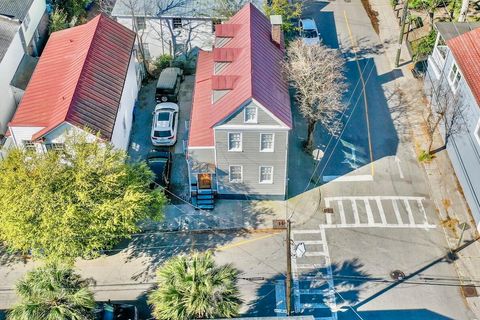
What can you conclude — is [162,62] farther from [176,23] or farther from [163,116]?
[163,116]

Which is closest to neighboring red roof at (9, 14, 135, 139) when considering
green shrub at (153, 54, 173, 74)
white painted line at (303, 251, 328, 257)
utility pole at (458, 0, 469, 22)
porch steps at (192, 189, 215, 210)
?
green shrub at (153, 54, 173, 74)

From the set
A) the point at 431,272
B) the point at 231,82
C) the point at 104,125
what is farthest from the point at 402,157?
the point at 104,125

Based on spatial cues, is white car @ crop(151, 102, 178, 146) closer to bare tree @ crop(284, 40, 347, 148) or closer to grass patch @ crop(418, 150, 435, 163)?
bare tree @ crop(284, 40, 347, 148)

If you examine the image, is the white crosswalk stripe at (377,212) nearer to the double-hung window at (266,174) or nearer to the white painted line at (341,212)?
the white painted line at (341,212)

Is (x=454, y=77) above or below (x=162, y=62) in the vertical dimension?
below

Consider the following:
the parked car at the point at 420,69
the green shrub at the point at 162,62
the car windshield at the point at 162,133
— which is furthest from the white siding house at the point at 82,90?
the parked car at the point at 420,69

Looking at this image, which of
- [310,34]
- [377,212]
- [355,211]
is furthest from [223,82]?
[310,34]
